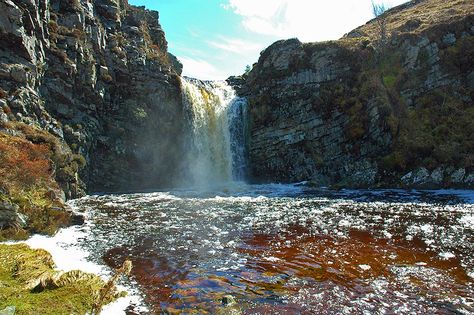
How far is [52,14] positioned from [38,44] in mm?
7083

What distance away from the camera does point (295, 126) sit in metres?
51.1

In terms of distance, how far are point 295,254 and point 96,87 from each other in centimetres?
3644

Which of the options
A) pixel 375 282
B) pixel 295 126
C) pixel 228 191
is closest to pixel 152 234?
pixel 375 282

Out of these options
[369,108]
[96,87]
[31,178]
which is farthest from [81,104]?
[369,108]

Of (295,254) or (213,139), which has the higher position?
(213,139)

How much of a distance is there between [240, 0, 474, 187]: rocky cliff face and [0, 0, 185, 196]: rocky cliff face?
14.6 m

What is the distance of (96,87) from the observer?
144ft

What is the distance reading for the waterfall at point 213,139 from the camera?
52062mm

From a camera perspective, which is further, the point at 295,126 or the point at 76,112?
the point at 295,126

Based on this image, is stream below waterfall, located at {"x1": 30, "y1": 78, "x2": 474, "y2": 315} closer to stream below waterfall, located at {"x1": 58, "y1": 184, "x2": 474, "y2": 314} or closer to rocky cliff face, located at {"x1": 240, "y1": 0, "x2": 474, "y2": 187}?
stream below waterfall, located at {"x1": 58, "y1": 184, "x2": 474, "y2": 314}

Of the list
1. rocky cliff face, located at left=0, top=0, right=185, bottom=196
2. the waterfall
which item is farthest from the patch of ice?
the waterfall

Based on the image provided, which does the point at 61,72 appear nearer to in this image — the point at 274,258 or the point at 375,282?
the point at 274,258

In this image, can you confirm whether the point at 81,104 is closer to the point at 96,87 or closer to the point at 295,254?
the point at 96,87

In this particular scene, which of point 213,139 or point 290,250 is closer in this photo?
point 290,250
